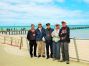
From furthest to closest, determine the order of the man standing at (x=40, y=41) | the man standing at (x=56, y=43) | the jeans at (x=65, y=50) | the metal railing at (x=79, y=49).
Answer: the man standing at (x=40, y=41), the man standing at (x=56, y=43), the jeans at (x=65, y=50), the metal railing at (x=79, y=49)

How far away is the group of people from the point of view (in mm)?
12617

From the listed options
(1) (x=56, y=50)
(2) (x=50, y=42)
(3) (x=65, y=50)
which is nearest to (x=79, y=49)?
(3) (x=65, y=50)

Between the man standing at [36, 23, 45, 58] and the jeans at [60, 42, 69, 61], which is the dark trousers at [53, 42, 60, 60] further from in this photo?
the man standing at [36, 23, 45, 58]

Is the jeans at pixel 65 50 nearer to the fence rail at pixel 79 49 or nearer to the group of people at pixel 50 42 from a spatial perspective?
the group of people at pixel 50 42

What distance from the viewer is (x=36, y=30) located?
1473 cm

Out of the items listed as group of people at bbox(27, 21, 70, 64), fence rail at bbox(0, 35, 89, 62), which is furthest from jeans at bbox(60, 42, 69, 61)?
fence rail at bbox(0, 35, 89, 62)

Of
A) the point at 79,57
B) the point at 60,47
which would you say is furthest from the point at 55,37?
the point at 79,57

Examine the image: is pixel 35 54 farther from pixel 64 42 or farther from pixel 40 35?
pixel 64 42

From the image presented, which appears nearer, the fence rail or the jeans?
the fence rail

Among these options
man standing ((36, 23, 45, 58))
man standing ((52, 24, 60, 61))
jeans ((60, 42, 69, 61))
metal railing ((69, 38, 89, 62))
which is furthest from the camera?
man standing ((36, 23, 45, 58))

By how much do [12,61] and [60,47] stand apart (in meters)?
1.91

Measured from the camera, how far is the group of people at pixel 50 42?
497 inches

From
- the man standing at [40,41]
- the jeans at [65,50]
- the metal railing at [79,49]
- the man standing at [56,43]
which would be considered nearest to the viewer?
the metal railing at [79,49]

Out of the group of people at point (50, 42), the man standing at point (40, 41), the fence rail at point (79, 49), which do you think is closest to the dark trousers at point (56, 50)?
the group of people at point (50, 42)
